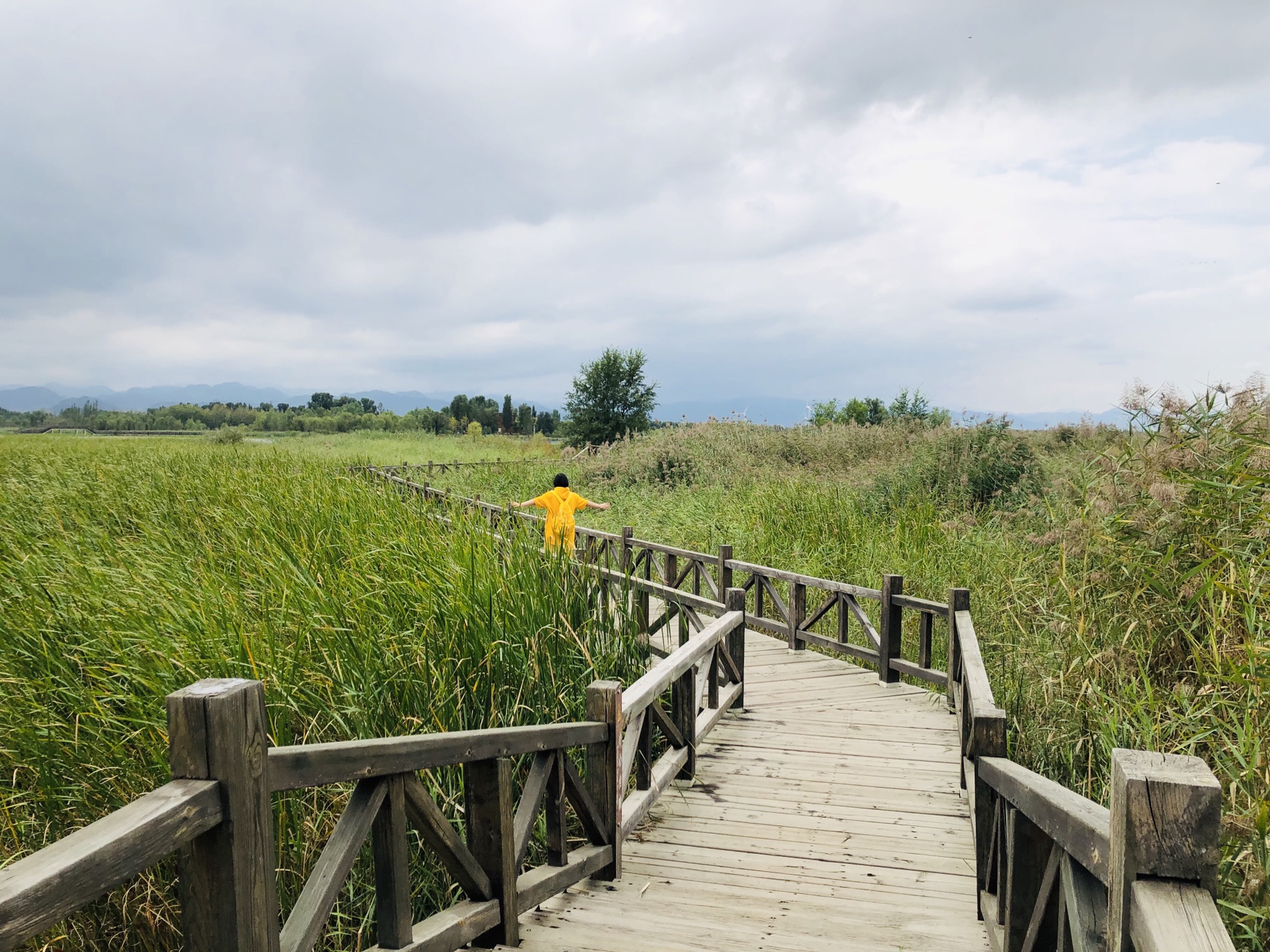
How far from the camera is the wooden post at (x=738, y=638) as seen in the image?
22.9 ft

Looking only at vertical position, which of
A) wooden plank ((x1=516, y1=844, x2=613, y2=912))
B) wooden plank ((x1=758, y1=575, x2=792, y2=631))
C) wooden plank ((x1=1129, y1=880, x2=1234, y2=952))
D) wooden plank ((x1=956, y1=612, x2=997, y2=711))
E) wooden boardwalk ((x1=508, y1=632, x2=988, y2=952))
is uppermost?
wooden plank ((x1=1129, y1=880, x2=1234, y2=952))

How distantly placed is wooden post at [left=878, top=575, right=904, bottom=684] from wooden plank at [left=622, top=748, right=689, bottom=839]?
113 inches

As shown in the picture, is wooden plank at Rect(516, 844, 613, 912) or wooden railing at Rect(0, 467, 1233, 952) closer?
wooden railing at Rect(0, 467, 1233, 952)

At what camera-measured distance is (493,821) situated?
3357 mm

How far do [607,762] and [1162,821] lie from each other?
9.49ft

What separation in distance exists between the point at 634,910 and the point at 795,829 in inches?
55.8

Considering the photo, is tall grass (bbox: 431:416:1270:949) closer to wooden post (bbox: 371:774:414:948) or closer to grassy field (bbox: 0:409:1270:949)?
grassy field (bbox: 0:409:1270:949)

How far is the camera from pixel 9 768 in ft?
13.3

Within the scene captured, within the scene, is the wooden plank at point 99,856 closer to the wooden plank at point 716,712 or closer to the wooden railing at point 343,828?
the wooden railing at point 343,828

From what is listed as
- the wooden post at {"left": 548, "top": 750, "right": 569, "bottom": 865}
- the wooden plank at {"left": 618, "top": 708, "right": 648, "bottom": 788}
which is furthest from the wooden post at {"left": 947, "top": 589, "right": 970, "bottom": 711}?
the wooden post at {"left": 548, "top": 750, "right": 569, "bottom": 865}

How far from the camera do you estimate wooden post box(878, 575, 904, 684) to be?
754 cm

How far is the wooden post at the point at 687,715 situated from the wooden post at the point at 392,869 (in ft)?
9.80

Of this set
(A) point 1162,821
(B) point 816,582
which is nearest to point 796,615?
(B) point 816,582

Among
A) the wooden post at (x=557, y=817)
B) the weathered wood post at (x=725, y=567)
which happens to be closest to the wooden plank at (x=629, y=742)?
the wooden post at (x=557, y=817)
